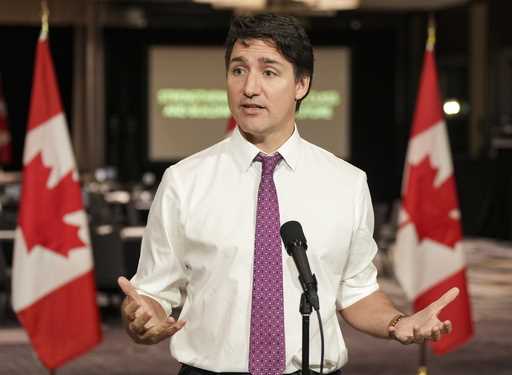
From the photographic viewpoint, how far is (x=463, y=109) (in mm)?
19094

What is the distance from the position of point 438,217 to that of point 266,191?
4.39m

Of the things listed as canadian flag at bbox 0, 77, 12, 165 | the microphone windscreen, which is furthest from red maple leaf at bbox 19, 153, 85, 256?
canadian flag at bbox 0, 77, 12, 165

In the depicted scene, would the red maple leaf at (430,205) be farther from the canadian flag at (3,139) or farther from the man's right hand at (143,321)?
the canadian flag at (3,139)

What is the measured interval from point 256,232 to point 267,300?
0.15 metres

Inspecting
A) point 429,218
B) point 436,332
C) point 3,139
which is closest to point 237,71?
point 436,332

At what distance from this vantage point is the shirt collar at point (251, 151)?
2494mm

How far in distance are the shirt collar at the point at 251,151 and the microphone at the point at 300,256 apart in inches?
12.1

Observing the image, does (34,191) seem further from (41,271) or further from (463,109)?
(463,109)

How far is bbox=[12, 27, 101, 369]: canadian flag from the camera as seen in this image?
6066 mm

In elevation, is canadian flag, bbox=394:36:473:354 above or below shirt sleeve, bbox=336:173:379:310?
below

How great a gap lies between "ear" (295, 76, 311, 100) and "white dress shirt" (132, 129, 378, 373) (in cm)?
10

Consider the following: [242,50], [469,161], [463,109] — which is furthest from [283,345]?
[463,109]

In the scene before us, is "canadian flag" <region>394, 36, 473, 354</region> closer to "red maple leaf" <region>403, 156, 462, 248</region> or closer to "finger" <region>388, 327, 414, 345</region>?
"red maple leaf" <region>403, 156, 462, 248</region>

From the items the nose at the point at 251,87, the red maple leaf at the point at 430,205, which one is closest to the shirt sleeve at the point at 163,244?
the nose at the point at 251,87
